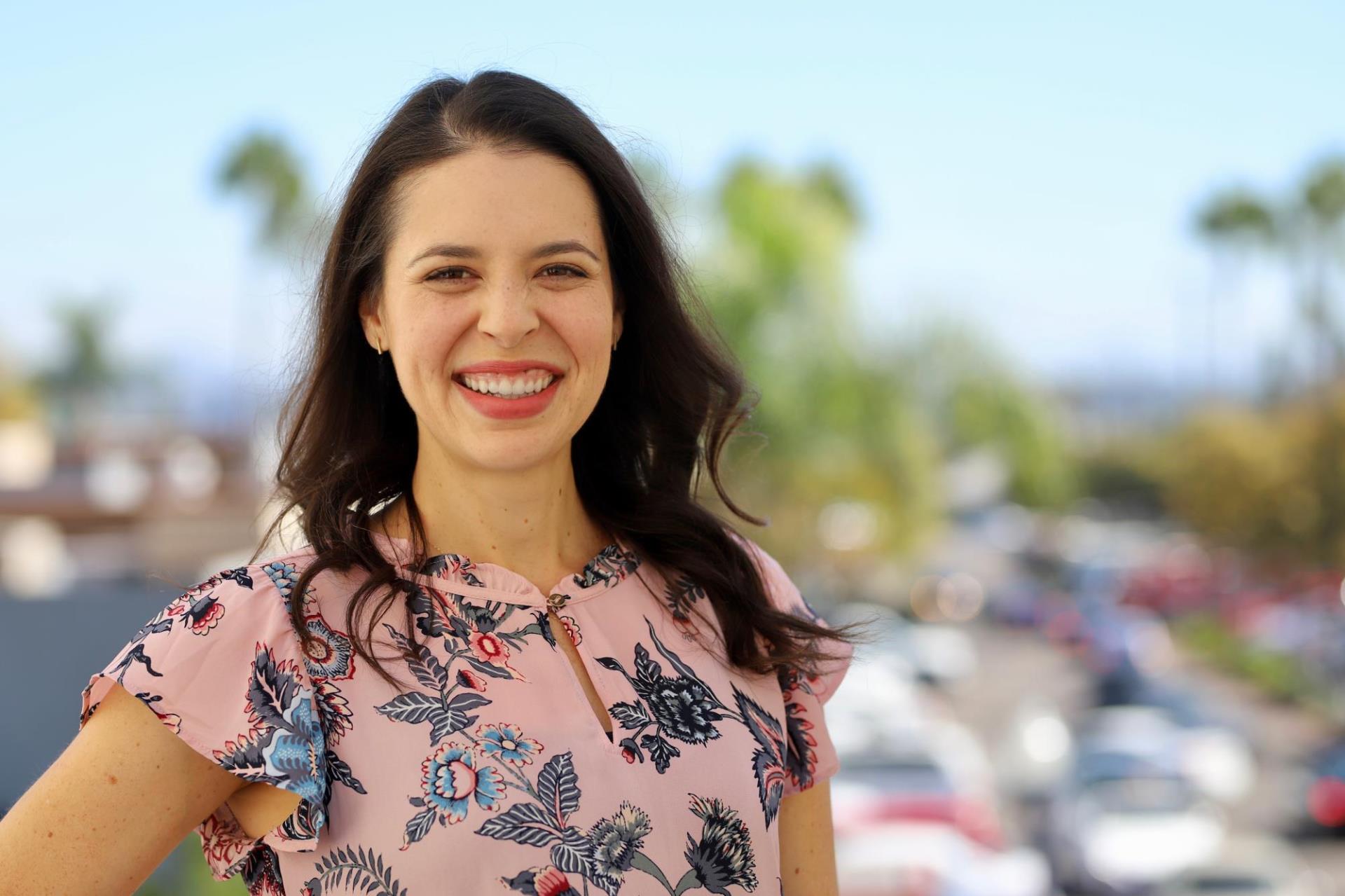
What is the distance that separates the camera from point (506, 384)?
1787 mm

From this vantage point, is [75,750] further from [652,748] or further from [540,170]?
[540,170]

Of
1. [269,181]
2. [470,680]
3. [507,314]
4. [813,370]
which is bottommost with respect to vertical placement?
[470,680]

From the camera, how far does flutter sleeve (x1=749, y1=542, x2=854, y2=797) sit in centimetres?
203

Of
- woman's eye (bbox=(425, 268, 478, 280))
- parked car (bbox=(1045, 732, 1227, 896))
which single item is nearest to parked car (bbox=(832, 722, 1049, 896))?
parked car (bbox=(1045, 732, 1227, 896))

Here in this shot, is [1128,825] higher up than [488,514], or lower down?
higher up

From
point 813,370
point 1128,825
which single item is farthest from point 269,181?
point 1128,825

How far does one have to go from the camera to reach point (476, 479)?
6.21ft

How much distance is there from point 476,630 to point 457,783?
22 centimetres

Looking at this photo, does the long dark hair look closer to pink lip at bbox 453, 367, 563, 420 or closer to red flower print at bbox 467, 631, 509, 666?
red flower print at bbox 467, 631, 509, 666

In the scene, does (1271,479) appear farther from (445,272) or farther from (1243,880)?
(445,272)

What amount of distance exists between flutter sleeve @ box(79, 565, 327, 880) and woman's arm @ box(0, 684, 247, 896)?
0.08 ft

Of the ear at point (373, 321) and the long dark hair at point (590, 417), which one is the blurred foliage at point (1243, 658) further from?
the ear at point (373, 321)

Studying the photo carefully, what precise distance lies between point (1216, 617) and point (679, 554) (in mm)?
37624

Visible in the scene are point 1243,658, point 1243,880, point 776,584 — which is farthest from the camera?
point 1243,658
